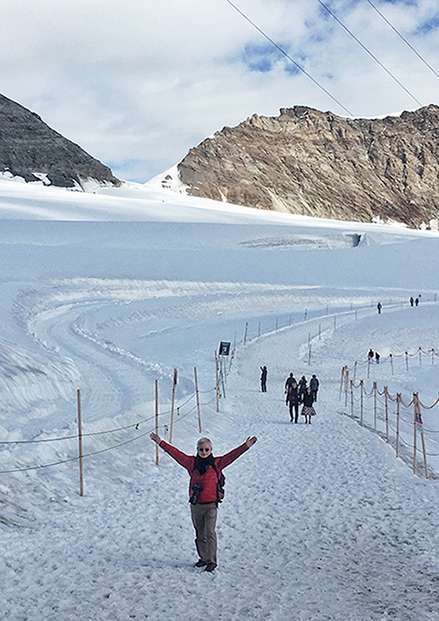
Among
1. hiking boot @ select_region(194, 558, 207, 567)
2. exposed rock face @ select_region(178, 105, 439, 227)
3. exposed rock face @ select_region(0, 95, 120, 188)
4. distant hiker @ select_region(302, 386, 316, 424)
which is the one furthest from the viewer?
exposed rock face @ select_region(178, 105, 439, 227)

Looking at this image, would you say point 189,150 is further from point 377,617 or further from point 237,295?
point 377,617

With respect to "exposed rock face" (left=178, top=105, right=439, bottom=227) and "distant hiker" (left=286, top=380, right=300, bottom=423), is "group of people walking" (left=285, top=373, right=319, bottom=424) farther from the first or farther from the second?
"exposed rock face" (left=178, top=105, right=439, bottom=227)

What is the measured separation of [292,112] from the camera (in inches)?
4363

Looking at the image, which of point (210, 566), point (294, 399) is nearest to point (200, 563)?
point (210, 566)

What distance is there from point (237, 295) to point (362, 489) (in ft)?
100

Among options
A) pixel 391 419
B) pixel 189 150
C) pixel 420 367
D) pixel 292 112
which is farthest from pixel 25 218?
pixel 292 112

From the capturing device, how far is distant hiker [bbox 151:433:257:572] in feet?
15.7

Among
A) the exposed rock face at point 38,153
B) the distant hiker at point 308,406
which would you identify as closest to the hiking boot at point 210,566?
the distant hiker at point 308,406

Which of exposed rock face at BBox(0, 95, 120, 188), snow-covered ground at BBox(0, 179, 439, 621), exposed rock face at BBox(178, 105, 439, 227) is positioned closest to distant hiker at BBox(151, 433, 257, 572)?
snow-covered ground at BBox(0, 179, 439, 621)

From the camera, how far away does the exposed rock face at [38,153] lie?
239 ft

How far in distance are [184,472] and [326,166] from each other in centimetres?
10332

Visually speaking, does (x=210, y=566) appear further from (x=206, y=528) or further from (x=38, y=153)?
(x=38, y=153)

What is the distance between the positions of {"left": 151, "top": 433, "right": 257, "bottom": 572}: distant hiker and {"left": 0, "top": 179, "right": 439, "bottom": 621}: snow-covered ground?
0.20 meters

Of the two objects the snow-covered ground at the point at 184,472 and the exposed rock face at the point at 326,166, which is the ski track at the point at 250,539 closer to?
the snow-covered ground at the point at 184,472
